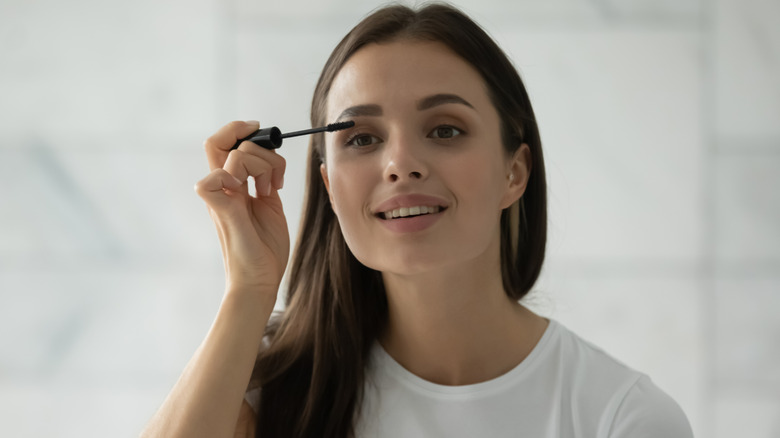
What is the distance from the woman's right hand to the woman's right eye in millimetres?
122

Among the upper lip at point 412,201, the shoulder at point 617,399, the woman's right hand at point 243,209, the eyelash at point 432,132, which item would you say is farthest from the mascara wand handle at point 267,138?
the shoulder at point 617,399

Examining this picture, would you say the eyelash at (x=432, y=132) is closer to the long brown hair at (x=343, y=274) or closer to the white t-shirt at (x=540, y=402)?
the long brown hair at (x=343, y=274)

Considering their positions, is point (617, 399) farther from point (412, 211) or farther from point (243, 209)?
point (243, 209)

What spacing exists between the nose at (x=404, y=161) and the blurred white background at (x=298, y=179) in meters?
0.87

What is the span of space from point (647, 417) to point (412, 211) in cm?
45

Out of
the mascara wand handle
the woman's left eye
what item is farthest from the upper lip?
the mascara wand handle

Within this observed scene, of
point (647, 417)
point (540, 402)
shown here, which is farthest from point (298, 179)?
point (647, 417)

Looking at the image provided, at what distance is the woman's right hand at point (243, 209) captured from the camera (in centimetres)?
113

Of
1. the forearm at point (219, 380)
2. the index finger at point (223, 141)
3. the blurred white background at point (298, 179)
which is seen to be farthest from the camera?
the blurred white background at point (298, 179)

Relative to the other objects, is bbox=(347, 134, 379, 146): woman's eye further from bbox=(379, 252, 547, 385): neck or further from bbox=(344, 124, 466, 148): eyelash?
bbox=(379, 252, 547, 385): neck

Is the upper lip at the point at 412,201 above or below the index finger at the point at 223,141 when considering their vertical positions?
below

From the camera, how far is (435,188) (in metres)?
1.08

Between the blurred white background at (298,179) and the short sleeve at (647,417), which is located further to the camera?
the blurred white background at (298,179)

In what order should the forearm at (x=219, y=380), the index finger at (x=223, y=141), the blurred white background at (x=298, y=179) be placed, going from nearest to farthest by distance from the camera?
the forearm at (x=219, y=380) → the index finger at (x=223, y=141) → the blurred white background at (x=298, y=179)
